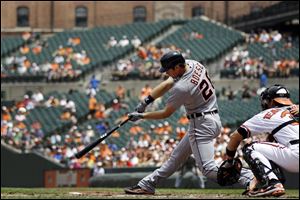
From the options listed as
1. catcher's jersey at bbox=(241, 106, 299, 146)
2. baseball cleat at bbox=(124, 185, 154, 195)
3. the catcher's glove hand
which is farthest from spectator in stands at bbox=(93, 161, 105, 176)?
catcher's jersey at bbox=(241, 106, 299, 146)

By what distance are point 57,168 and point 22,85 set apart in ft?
36.8

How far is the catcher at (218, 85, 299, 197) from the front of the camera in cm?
899

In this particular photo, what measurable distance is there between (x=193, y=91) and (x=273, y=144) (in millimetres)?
1238

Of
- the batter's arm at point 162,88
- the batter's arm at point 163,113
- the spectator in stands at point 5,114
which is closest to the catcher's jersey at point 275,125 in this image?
the batter's arm at point 163,113

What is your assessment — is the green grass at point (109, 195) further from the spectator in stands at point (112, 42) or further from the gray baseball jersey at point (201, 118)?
the spectator in stands at point (112, 42)

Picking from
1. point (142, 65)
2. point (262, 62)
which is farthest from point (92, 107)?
point (262, 62)

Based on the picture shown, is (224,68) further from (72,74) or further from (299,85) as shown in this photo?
(72,74)

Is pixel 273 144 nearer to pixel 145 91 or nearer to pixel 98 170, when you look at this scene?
pixel 98 170

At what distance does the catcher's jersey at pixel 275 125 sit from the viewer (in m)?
9.02

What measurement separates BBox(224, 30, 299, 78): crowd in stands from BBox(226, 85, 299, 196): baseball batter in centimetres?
2263

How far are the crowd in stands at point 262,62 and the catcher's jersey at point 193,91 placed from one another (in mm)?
21781

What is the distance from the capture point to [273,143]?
9328mm

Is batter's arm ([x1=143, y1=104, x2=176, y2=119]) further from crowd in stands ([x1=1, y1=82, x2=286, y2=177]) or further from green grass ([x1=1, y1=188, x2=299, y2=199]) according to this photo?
crowd in stands ([x1=1, y1=82, x2=286, y2=177])

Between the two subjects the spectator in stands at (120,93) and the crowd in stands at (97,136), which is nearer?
the crowd in stands at (97,136)
